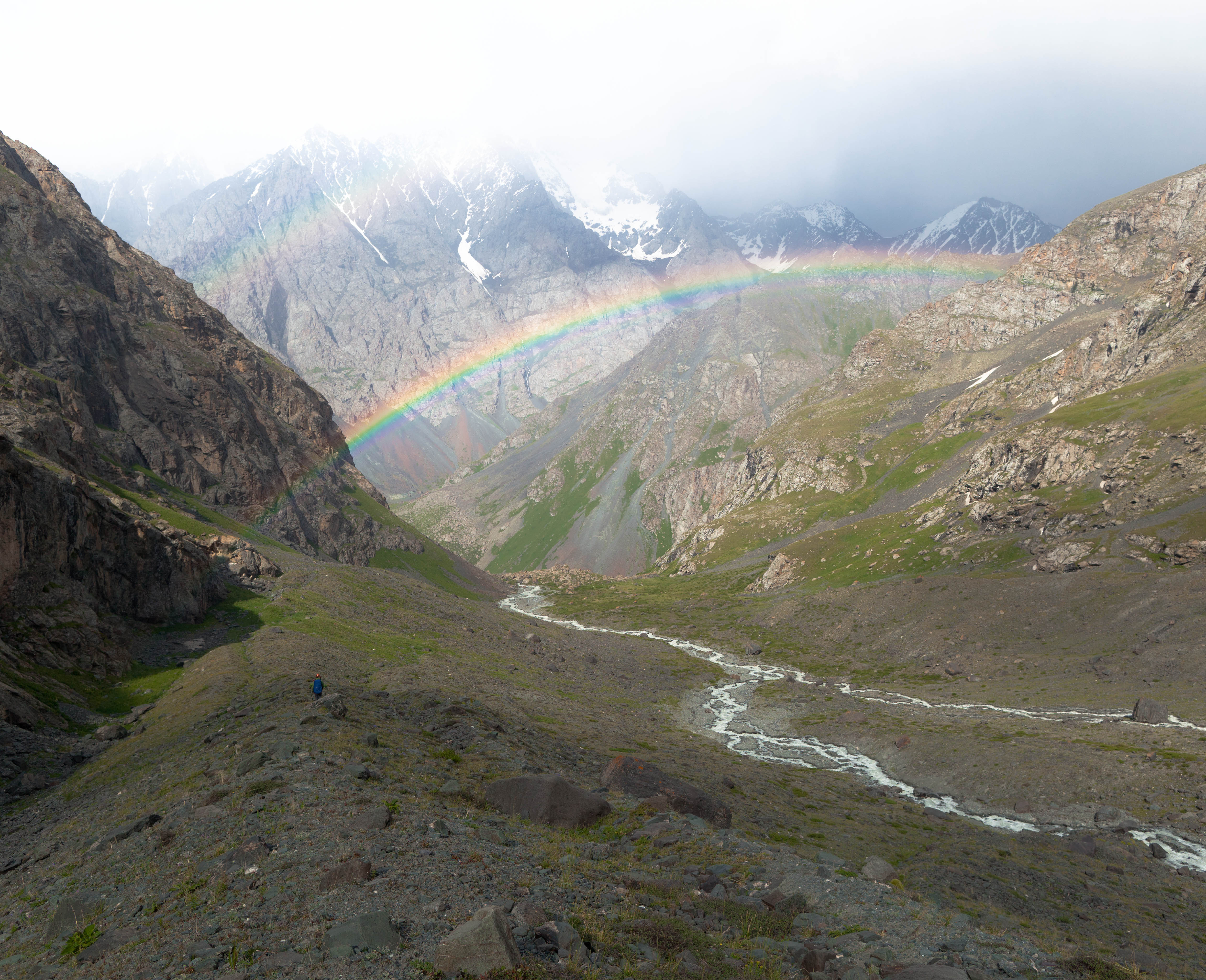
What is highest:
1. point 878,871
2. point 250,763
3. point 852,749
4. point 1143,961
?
point 250,763

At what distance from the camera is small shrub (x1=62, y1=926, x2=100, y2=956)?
1460 centimetres

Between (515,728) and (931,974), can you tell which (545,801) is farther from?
(515,728)

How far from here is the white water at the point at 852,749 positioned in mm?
45000

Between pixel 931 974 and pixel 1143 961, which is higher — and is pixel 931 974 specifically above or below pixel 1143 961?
above

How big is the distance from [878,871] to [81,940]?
32.2 m

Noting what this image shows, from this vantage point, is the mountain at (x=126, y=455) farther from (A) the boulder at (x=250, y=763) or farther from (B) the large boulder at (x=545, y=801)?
(B) the large boulder at (x=545, y=801)

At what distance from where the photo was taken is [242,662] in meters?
53.0

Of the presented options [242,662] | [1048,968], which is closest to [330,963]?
[1048,968]

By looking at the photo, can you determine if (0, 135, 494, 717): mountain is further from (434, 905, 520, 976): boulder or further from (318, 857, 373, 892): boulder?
(434, 905, 520, 976): boulder

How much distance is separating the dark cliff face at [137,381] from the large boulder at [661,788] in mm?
76149

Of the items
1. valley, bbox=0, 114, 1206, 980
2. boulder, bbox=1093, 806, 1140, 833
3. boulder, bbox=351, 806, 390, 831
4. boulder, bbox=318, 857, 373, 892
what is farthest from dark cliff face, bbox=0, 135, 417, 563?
boulder, bbox=1093, 806, 1140, 833

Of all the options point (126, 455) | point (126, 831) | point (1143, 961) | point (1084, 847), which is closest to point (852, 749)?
point (1084, 847)

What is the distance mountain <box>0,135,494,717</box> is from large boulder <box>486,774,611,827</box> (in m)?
30.5

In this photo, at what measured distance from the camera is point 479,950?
12.6m
